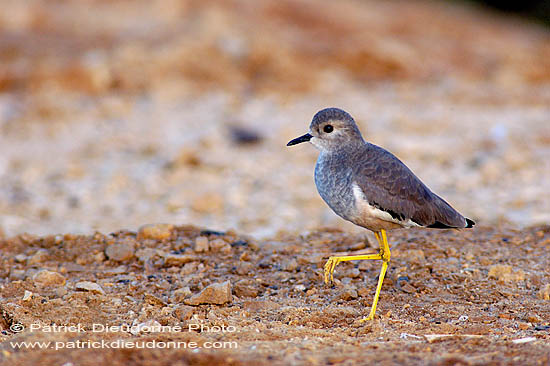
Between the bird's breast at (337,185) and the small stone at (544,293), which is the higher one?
the bird's breast at (337,185)

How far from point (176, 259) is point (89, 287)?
0.86 meters

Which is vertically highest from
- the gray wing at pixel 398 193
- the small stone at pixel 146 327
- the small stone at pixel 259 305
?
the gray wing at pixel 398 193

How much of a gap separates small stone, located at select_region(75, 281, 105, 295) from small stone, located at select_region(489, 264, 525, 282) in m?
3.05

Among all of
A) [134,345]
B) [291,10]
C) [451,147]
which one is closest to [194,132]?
[451,147]

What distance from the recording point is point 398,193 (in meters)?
5.39

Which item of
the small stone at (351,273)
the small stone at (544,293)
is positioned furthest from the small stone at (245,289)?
the small stone at (544,293)

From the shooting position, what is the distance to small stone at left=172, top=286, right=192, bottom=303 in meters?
5.46

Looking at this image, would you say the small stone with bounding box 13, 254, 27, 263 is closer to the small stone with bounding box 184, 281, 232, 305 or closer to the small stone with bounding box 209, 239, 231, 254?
the small stone with bounding box 209, 239, 231, 254

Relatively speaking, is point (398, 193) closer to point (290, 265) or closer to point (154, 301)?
point (290, 265)

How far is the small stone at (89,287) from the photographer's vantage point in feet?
18.0

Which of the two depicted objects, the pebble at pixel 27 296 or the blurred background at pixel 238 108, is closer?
the pebble at pixel 27 296

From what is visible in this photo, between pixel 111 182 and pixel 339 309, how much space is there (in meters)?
6.16

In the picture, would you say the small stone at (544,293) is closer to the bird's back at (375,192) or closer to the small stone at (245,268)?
the bird's back at (375,192)

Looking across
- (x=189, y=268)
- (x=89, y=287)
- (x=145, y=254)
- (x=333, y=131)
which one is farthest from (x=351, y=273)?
(x=89, y=287)
